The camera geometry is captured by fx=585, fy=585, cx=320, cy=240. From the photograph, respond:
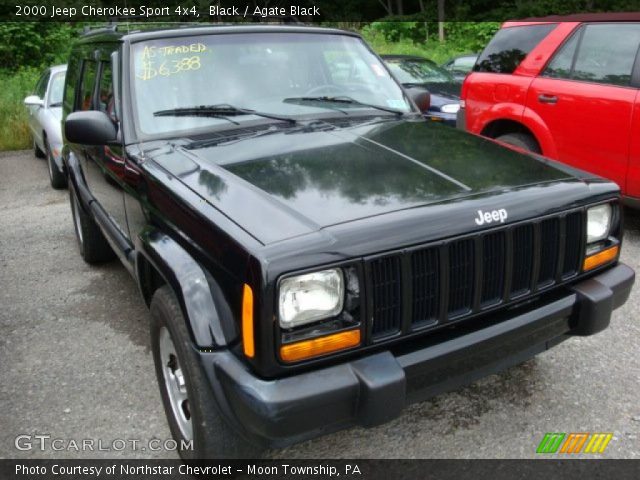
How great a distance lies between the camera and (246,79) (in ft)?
10.6

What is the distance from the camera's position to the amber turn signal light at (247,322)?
1.92 metres

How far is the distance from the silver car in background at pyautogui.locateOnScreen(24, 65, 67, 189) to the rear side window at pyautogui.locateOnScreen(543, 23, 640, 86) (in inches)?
220

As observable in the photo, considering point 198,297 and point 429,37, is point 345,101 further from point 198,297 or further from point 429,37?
point 429,37

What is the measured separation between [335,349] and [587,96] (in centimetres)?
387

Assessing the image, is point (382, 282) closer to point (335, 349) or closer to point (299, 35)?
point (335, 349)

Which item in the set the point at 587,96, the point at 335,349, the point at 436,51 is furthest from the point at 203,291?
the point at 436,51

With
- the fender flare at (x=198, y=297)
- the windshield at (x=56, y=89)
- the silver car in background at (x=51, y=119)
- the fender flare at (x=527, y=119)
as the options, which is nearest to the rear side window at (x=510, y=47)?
the fender flare at (x=527, y=119)

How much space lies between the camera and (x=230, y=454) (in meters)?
2.23

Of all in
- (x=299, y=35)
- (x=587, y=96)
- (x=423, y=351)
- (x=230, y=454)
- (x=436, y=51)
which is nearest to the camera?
(x=423, y=351)

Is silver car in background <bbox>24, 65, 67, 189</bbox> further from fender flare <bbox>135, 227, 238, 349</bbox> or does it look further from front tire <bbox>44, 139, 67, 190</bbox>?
fender flare <bbox>135, 227, 238, 349</bbox>

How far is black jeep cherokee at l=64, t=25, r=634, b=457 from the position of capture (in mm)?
1940

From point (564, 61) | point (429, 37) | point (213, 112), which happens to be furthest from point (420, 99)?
point (429, 37)

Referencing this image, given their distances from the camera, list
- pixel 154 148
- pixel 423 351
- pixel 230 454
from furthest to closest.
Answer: pixel 154 148 < pixel 230 454 < pixel 423 351

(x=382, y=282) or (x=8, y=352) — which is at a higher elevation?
(x=382, y=282)
